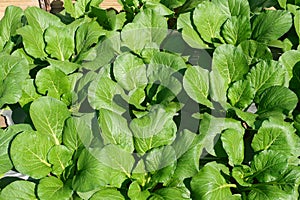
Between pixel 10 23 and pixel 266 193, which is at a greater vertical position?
pixel 10 23

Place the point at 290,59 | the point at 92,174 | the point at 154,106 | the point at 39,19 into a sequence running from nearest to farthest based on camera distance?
the point at 92,174
the point at 154,106
the point at 290,59
the point at 39,19

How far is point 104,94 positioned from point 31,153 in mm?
206

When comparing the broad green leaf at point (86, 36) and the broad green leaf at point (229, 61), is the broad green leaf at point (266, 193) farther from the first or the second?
the broad green leaf at point (86, 36)

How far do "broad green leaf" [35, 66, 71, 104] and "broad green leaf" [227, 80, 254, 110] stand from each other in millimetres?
391

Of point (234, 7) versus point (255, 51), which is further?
point (234, 7)

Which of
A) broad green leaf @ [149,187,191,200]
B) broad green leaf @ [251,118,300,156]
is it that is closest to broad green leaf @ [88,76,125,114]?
broad green leaf @ [149,187,191,200]

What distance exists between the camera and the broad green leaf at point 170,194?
89cm

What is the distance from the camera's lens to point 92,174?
875mm

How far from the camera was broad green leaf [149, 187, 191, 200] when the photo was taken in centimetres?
89

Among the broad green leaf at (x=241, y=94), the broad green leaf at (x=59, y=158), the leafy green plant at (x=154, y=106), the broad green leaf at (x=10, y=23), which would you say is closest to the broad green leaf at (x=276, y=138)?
the leafy green plant at (x=154, y=106)

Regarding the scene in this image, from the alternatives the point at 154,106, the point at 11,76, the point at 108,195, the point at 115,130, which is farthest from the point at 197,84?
the point at 11,76

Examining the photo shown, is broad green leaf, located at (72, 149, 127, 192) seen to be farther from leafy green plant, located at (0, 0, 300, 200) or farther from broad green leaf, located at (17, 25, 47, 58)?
broad green leaf, located at (17, 25, 47, 58)

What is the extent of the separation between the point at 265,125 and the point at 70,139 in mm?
426

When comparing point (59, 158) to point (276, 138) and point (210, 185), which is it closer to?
point (210, 185)
